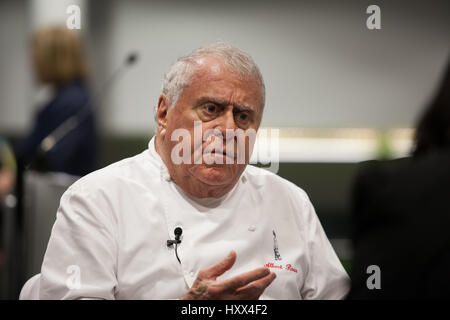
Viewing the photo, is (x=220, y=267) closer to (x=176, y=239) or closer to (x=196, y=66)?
(x=176, y=239)

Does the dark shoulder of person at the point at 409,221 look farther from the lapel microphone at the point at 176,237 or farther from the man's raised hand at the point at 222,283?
the lapel microphone at the point at 176,237

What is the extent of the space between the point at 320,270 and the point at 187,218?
13.2 inches

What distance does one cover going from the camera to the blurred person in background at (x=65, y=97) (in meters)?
1.78

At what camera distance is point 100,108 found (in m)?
2.31

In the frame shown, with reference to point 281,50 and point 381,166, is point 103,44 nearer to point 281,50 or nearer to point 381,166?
point 281,50

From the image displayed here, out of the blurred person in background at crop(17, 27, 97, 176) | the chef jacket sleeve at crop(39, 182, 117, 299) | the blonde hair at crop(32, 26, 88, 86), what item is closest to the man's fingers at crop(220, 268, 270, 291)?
the chef jacket sleeve at crop(39, 182, 117, 299)

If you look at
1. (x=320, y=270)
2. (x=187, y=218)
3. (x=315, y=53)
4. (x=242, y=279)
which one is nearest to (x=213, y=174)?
(x=187, y=218)

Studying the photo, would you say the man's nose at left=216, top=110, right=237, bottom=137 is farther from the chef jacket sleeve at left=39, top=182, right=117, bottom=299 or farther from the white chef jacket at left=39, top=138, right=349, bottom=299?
the chef jacket sleeve at left=39, top=182, right=117, bottom=299

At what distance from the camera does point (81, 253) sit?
126cm

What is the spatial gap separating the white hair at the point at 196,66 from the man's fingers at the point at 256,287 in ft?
1.35

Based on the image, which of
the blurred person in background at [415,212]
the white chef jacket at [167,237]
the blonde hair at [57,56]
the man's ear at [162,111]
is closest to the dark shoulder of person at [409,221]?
the blurred person in background at [415,212]

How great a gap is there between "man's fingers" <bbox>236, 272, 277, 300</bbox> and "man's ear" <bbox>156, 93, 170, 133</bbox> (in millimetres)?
381
